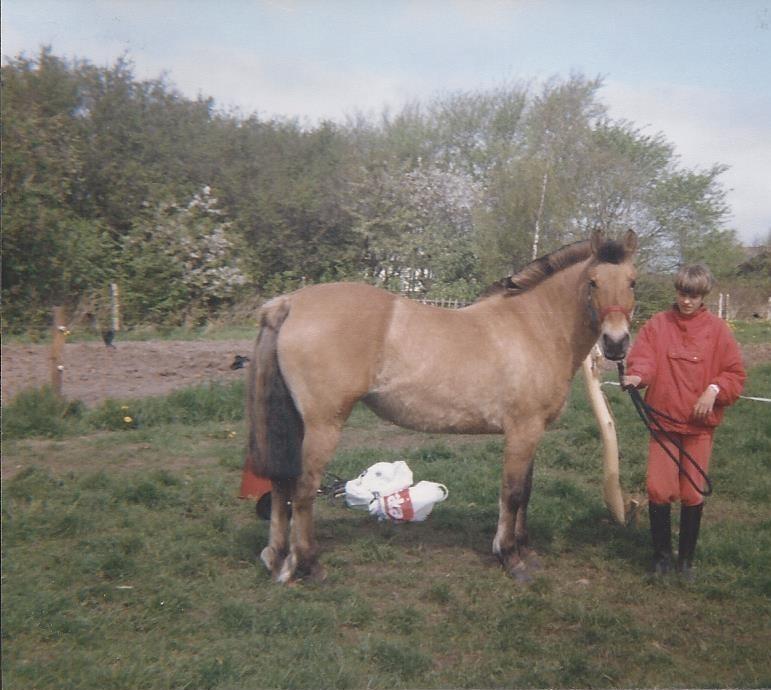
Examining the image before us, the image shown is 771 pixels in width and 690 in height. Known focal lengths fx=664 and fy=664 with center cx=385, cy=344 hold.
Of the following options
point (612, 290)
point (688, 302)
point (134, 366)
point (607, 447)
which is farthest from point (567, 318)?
point (134, 366)

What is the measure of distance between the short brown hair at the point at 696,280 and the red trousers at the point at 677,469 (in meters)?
0.95

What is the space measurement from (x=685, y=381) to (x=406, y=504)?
Answer: 2.30 metres

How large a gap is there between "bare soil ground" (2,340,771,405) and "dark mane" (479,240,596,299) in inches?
140

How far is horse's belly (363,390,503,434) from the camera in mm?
4402

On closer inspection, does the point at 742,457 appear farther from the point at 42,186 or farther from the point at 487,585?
the point at 42,186

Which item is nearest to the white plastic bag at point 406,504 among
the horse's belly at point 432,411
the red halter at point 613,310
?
the horse's belly at point 432,411

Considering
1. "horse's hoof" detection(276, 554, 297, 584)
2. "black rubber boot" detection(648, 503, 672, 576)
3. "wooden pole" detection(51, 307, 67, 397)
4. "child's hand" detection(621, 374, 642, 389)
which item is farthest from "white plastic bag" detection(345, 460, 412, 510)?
"wooden pole" detection(51, 307, 67, 397)

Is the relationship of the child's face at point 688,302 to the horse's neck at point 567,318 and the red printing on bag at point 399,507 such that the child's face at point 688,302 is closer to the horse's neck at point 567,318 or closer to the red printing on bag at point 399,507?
the horse's neck at point 567,318

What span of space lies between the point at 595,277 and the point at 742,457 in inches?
158

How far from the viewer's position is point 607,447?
541 cm

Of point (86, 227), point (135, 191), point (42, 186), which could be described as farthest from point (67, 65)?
point (42, 186)

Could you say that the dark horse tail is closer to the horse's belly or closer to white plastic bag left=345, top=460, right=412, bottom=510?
the horse's belly

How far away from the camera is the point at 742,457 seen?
7.07 m

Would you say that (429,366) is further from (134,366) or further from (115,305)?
(134,366)
